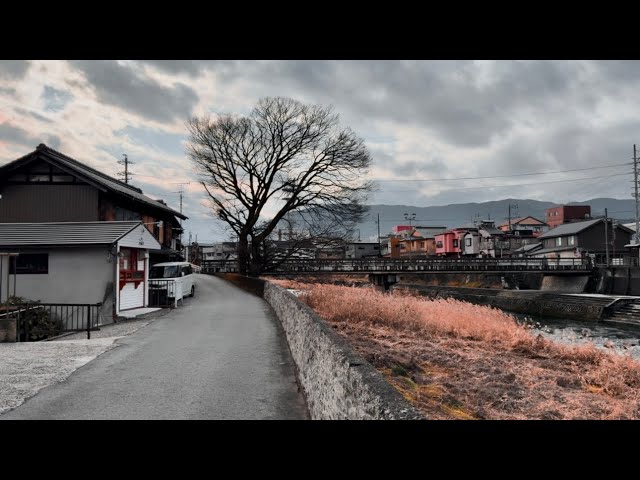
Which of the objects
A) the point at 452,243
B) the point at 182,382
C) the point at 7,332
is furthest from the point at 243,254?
the point at 452,243

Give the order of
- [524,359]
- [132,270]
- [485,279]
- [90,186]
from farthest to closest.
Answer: [485,279] < [90,186] < [132,270] < [524,359]

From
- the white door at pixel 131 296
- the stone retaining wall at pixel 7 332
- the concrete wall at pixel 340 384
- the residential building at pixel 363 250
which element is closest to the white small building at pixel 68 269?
the white door at pixel 131 296

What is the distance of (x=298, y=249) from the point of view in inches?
1473

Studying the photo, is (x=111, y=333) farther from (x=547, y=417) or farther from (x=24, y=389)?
(x=547, y=417)

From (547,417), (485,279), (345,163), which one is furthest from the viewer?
(485,279)

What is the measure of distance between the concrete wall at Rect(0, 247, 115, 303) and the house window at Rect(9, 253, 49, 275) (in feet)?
0.57

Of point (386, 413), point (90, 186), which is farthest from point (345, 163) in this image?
point (386, 413)

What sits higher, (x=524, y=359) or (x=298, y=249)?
(x=298, y=249)

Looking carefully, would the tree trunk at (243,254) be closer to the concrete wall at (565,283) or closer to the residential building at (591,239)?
the concrete wall at (565,283)

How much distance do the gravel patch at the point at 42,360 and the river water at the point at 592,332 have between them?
58.1 feet

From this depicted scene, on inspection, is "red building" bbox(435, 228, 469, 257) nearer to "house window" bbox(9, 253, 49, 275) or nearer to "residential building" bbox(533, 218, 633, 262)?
"residential building" bbox(533, 218, 633, 262)

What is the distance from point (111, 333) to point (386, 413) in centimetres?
1249

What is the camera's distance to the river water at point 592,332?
67.3ft

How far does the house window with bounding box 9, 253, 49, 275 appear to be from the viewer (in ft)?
56.1
